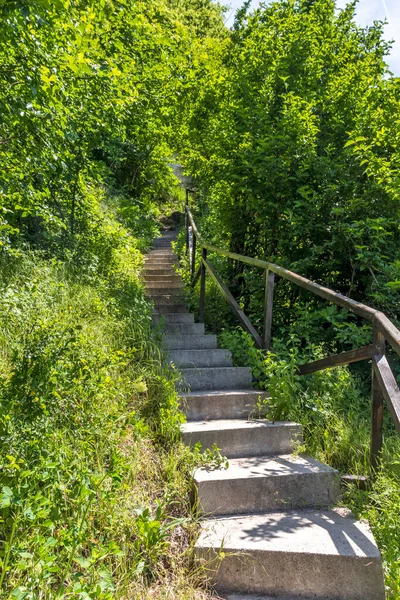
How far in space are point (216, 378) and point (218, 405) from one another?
0.42 metres

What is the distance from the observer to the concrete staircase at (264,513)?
2.17 m

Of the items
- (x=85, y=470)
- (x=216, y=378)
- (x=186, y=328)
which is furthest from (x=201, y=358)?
(x=85, y=470)

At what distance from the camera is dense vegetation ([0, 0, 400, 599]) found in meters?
2.06

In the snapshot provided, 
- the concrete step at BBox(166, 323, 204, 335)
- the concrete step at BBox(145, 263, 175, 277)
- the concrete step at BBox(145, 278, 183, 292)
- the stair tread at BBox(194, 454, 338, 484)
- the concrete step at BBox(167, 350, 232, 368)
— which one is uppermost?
the concrete step at BBox(145, 263, 175, 277)

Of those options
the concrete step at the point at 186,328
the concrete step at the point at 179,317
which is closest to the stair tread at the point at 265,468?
the concrete step at the point at 186,328

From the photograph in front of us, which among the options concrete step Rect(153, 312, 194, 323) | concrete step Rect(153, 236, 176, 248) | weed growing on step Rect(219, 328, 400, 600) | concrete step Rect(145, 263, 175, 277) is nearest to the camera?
weed growing on step Rect(219, 328, 400, 600)

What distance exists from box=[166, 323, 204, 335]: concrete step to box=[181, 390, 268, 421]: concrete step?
61.4 inches

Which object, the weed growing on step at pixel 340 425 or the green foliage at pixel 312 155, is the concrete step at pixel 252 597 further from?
the green foliage at pixel 312 155

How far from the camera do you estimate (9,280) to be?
418cm

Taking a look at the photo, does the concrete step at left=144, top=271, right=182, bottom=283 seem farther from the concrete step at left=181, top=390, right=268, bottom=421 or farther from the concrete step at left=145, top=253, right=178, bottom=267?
the concrete step at left=181, top=390, right=268, bottom=421

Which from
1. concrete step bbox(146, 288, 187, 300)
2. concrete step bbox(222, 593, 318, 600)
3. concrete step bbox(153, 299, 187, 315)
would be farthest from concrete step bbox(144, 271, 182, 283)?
concrete step bbox(222, 593, 318, 600)

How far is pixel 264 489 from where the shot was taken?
2680 mm

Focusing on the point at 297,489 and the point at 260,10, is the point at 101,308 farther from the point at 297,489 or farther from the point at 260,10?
the point at 260,10

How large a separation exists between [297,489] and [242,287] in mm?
3255
